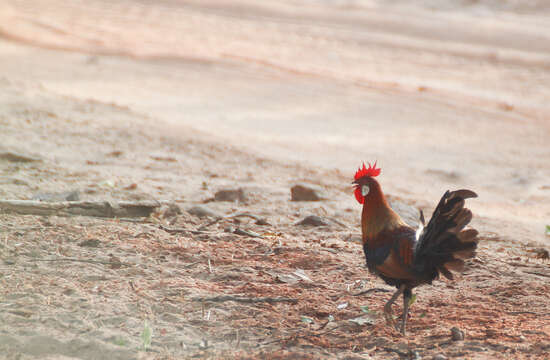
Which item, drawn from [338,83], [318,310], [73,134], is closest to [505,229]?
[318,310]

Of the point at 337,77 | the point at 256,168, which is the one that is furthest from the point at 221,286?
the point at 337,77

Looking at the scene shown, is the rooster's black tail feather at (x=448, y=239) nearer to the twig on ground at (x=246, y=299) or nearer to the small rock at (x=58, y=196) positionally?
the twig on ground at (x=246, y=299)

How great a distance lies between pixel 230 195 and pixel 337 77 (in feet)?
23.7

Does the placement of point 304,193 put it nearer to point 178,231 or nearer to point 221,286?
point 178,231

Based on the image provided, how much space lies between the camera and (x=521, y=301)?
12.6ft

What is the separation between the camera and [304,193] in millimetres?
5992

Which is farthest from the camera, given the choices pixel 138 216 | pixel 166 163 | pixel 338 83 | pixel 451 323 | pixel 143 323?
pixel 338 83

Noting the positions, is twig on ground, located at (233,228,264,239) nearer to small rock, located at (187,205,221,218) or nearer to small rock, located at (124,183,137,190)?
small rock, located at (187,205,221,218)

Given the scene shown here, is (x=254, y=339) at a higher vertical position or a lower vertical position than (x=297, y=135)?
lower

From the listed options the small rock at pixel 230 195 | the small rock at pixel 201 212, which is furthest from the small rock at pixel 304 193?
the small rock at pixel 201 212

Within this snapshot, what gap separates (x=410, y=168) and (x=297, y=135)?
200 centimetres

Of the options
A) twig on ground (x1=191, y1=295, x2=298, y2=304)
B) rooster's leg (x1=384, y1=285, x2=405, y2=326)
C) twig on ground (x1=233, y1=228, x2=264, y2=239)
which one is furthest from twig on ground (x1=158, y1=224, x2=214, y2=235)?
rooster's leg (x1=384, y1=285, x2=405, y2=326)

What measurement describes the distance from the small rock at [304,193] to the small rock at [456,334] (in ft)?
9.24

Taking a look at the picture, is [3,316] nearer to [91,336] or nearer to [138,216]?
[91,336]
